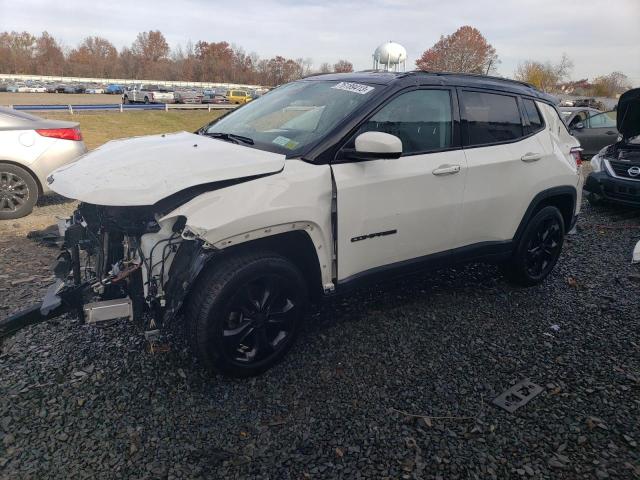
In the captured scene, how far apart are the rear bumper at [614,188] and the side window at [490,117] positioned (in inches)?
174

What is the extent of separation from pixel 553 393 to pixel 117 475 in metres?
2.52

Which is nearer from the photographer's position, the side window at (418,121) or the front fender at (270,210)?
the front fender at (270,210)

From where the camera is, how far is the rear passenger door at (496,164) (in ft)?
11.9

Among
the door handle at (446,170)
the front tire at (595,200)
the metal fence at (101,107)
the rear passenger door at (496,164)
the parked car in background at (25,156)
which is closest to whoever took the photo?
the door handle at (446,170)

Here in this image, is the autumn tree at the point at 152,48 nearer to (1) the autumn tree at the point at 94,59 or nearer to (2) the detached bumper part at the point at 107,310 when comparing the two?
(1) the autumn tree at the point at 94,59

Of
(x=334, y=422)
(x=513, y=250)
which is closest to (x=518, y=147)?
(x=513, y=250)

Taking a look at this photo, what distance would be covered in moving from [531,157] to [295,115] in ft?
6.80

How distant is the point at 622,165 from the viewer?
744 cm

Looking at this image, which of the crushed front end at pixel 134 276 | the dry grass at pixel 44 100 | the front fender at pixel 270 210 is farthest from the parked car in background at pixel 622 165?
the dry grass at pixel 44 100

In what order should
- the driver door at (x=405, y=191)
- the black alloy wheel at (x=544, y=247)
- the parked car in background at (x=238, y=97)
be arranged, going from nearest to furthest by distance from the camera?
1. the driver door at (x=405, y=191)
2. the black alloy wheel at (x=544, y=247)
3. the parked car in background at (x=238, y=97)

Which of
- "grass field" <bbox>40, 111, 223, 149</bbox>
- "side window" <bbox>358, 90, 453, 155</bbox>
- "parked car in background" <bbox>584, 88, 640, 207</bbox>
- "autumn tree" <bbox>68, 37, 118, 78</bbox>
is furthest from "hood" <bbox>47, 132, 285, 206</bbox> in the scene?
"autumn tree" <bbox>68, 37, 118, 78</bbox>

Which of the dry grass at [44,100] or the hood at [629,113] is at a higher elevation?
the dry grass at [44,100]

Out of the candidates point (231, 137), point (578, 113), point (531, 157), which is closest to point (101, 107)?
point (578, 113)

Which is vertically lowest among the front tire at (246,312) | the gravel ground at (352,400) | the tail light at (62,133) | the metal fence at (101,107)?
the gravel ground at (352,400)
